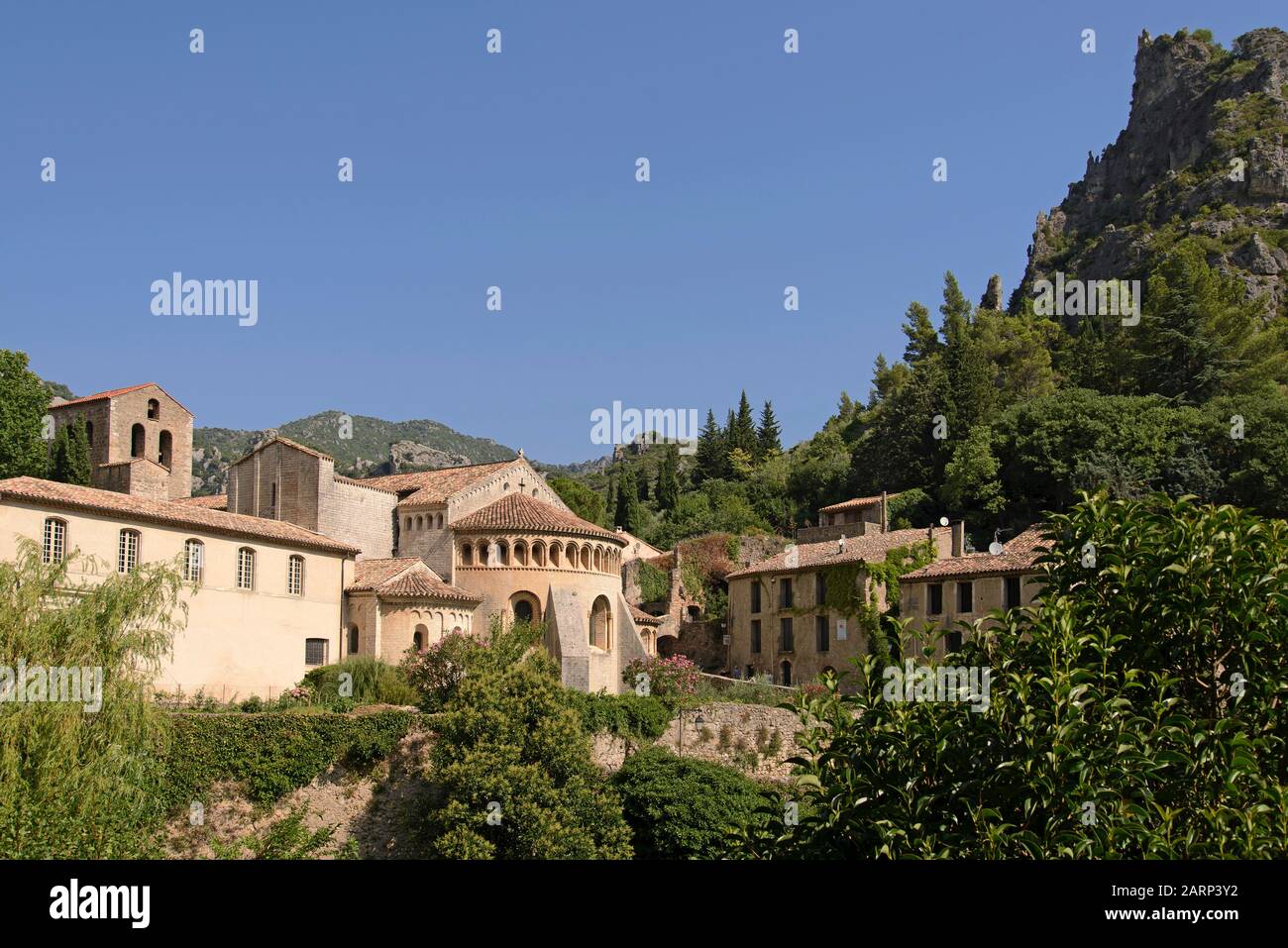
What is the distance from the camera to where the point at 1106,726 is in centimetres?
1283

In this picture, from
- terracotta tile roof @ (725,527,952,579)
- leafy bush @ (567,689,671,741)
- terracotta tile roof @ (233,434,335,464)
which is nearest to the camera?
leafy bush @ (567,689,671,741)

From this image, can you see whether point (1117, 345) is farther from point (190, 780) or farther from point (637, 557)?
point (190, 780)

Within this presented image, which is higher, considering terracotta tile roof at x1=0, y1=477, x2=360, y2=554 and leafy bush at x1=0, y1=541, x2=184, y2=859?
terracotta tile roof at x1=0, y1=477, x2=360, y2=554

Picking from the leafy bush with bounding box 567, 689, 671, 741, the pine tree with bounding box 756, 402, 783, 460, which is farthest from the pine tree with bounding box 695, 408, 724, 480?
the leafy bush with bounding box 567, 689, 671, 741

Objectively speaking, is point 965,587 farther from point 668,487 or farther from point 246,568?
point 668,487

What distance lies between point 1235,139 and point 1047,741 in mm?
135098

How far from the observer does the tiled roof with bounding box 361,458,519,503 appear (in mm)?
52219

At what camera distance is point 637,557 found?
7438 centimetres

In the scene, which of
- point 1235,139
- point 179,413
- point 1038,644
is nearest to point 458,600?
point 179,413

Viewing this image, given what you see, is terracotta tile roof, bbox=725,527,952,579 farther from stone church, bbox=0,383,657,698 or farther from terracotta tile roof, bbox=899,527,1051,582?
stone church, bbox=0,383,657,698

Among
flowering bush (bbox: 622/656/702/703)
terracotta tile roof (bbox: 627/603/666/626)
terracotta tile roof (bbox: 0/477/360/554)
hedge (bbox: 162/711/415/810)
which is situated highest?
terracotta tile roof (bbox: 0/477/360/554)

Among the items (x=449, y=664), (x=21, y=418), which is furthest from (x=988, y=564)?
(x=21, y=418)

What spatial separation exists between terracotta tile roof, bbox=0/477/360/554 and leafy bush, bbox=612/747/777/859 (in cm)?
1496

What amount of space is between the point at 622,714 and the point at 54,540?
64.2 feet
